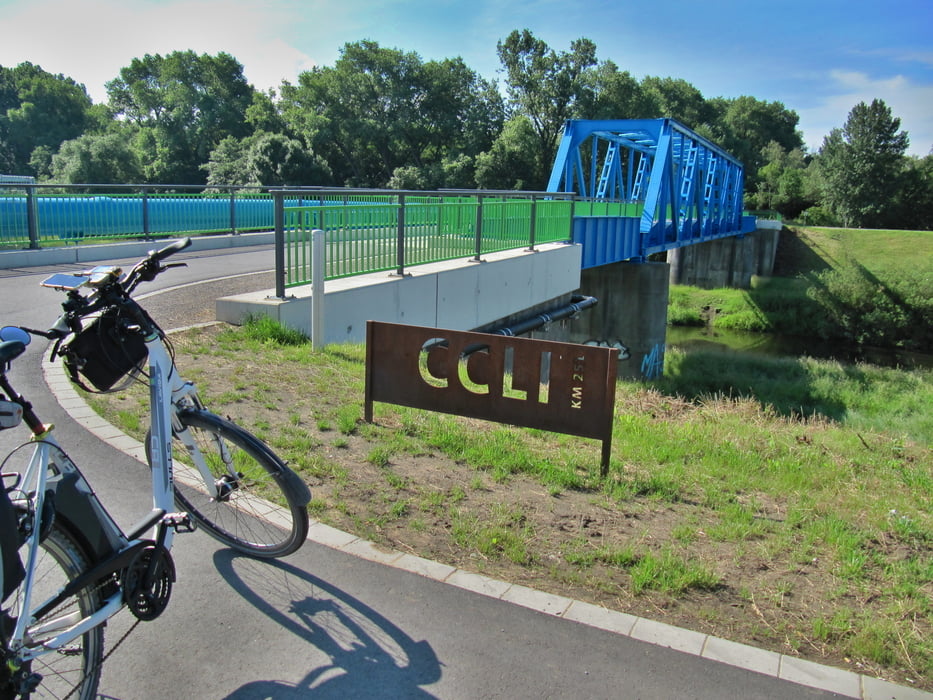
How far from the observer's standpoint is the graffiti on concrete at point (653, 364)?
26.8m

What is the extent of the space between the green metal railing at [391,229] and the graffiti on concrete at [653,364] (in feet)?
40.4

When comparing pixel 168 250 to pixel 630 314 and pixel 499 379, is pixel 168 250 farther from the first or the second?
pixel 630 314

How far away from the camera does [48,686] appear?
96.4 inches

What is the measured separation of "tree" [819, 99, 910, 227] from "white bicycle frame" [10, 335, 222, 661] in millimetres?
63752

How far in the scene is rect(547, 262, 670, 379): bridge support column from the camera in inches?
1029

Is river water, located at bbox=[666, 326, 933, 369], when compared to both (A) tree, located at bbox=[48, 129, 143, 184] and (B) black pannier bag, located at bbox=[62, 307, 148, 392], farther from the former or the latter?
(A) tree, located at bbox=[48, 129, 143, 184]

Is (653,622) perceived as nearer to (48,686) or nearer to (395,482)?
(395,482)

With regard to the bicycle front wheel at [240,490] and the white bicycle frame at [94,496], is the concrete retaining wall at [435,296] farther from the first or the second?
the white bicycle frame at [94,496]

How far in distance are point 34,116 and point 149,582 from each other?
106576mm

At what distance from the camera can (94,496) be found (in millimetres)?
2523

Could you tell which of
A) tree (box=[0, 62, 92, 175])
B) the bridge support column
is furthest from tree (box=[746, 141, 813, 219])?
tree (box=[0, 62, 92, 175])

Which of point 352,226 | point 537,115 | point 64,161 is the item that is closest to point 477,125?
point 537,115

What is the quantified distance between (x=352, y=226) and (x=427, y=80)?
183 feet

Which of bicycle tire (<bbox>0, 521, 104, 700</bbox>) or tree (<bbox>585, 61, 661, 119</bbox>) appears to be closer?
bicycle tire (<bbox>0, 521, 104, 700</bbox>)
